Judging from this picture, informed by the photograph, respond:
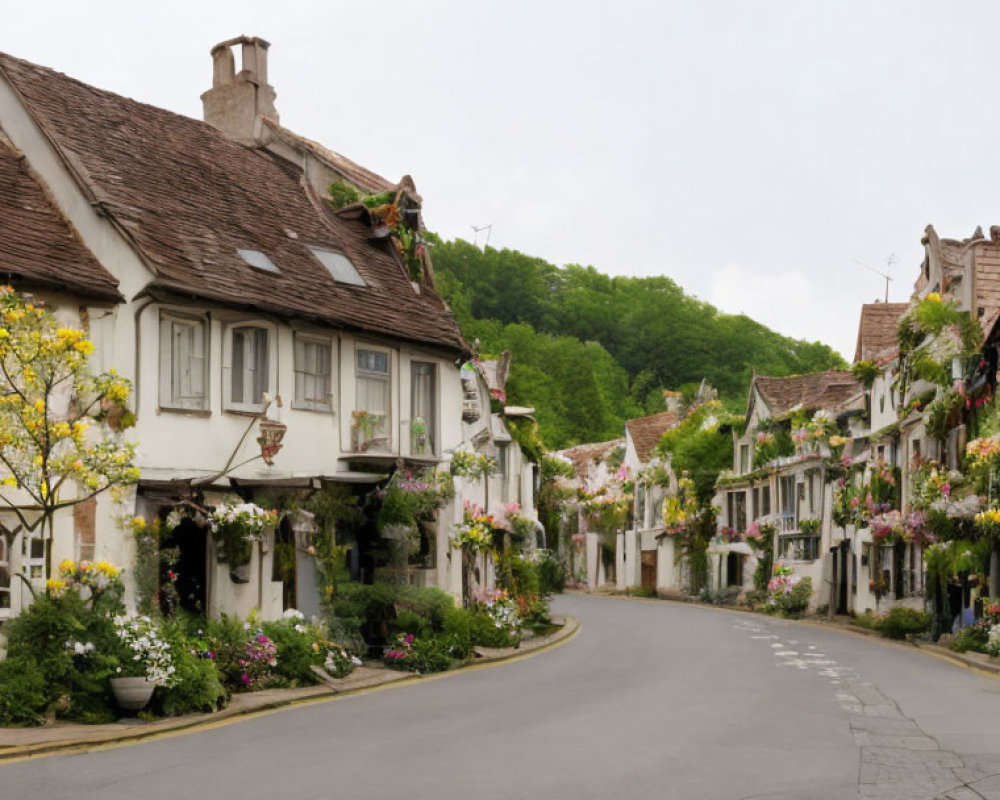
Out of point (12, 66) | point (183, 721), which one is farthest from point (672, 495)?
point (183, 721)

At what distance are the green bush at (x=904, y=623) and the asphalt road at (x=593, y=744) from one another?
1226 centimetres

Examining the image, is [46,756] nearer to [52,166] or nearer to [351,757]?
[351,757]

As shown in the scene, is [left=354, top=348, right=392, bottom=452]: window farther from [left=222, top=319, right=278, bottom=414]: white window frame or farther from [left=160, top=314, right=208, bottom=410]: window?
[left=160, top=314, right=208, bottom=410]: window

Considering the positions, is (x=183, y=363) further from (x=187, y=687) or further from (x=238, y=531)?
(x=187, y=687)

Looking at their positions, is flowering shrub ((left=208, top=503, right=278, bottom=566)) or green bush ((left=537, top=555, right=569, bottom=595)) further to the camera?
green bush ((left=537, top=555, right=569, bottom=595))

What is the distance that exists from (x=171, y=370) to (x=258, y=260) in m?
3.29

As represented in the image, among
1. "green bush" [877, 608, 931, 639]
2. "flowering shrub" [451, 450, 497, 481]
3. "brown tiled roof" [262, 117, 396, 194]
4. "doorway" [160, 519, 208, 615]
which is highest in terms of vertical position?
"brown tiled roof" [262, 117, 396, 194]

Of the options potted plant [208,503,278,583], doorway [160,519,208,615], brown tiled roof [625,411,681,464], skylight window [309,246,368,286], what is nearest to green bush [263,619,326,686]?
potted plant [208,503,278,583]

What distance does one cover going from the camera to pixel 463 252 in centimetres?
7894

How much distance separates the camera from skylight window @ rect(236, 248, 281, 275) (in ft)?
74.9

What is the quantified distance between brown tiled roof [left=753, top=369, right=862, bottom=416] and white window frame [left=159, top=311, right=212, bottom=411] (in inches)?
1215

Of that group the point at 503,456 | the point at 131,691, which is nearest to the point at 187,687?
the point at 131,691

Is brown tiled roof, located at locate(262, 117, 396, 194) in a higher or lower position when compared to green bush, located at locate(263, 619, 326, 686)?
higher

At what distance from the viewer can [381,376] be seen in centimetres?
2495
